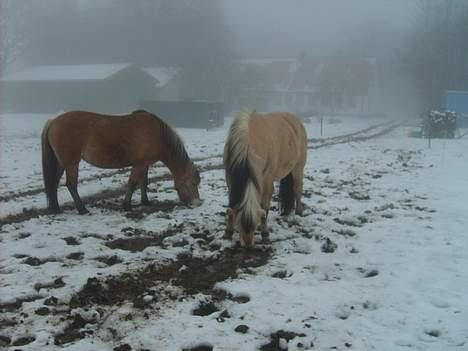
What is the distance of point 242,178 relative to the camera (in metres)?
5.33

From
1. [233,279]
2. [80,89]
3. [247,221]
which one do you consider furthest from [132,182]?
[80,89]

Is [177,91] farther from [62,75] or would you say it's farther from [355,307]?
[355,307]

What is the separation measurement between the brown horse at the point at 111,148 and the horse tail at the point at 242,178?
2223 mm

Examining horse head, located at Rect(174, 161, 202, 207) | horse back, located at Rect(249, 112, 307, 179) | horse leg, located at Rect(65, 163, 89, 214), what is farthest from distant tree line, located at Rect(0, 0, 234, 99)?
horse back, located at Rect(249, 112, 307, 179)

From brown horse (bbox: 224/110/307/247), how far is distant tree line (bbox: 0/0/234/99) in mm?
31908

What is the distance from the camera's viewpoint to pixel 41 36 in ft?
175

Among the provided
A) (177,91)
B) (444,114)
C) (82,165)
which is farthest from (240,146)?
(177,91)

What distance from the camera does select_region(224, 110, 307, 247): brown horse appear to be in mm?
5297

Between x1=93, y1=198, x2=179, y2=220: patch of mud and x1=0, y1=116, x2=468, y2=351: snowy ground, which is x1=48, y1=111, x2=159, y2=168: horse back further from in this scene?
x1=0, y1=116, x2=468, y2=351: snowy ground

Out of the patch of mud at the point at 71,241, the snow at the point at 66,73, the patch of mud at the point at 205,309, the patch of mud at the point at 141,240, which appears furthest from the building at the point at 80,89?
the patch of mud at the point at 205,309

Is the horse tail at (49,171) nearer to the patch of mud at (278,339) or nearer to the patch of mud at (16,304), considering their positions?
the patch of mud at (16,304)

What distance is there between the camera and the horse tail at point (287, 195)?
24.0ft

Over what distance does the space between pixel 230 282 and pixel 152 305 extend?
90 centimetres

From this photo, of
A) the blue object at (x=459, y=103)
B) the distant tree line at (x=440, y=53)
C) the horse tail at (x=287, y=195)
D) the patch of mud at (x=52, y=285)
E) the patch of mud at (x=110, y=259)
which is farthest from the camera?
the distant tree line at (x=440, y=53)
